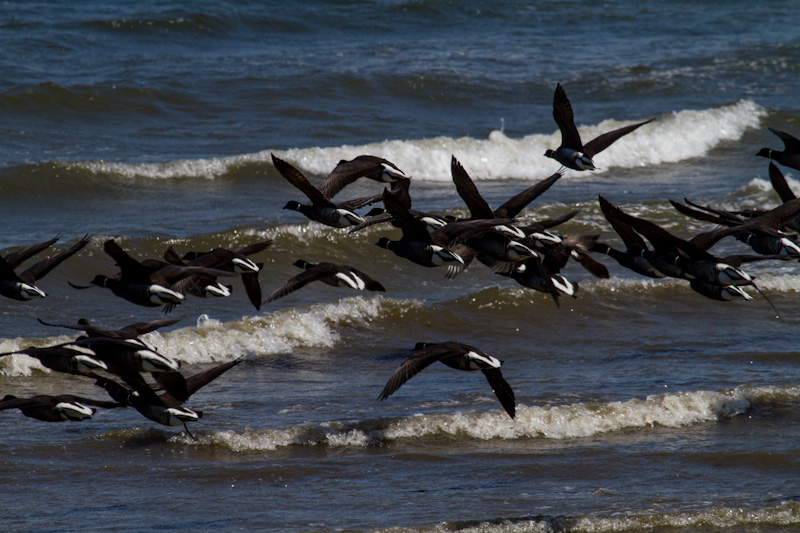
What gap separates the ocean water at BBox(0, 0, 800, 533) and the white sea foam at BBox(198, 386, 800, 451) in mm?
28

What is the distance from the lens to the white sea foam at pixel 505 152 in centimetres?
1884

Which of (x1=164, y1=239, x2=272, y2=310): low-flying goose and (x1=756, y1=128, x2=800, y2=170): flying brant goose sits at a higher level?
(x1=756, y1=128, x2=800, y2=170): flying brant goose

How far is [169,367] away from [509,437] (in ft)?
12.0

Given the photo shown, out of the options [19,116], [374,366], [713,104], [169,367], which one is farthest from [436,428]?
[713,104]

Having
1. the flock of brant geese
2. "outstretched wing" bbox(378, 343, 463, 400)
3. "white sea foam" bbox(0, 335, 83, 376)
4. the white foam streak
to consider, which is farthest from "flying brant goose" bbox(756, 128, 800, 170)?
"white sea foam" bbox(0, 335, 83, 376)

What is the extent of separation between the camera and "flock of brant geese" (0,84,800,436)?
22.1ft

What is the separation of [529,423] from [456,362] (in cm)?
168

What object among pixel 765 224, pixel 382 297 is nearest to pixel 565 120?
pixel 765 224

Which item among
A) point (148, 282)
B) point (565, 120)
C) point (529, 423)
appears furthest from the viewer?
point (529, 423)

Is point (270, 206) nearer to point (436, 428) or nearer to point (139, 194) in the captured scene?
point (139, 194)

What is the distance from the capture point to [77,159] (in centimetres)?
1906

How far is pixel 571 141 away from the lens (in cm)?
845

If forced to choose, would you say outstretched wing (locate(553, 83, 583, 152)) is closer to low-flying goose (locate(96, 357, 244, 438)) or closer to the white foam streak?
low-flying goose (locate(96, 357, 244, 438))

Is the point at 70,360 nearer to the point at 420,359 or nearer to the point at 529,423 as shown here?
the point at 420,359
